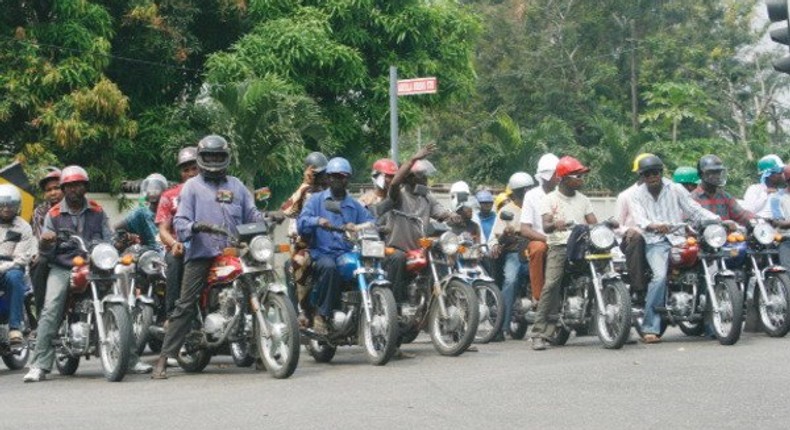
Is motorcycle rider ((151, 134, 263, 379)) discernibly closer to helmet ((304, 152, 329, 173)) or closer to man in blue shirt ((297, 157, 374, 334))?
man in blue shirt ((297, 157, 374, 334))

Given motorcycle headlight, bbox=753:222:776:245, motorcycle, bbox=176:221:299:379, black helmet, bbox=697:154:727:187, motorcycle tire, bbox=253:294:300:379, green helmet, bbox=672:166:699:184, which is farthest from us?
green helmet, bbox=672:166:699:184

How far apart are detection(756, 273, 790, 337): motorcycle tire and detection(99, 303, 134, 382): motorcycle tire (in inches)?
238

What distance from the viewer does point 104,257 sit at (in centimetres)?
1214

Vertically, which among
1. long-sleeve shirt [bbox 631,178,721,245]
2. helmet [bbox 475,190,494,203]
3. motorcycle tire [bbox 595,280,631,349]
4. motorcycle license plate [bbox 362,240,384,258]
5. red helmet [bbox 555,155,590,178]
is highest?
red helmet [bbox 555,155,590,178]

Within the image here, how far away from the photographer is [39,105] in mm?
25312

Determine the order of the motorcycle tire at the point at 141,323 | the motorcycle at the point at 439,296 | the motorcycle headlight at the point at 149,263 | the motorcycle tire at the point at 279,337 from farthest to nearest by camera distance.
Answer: the motorcycle headlight at the point at 149,263, the motorcycle tire at the point at 141,323, the motorcycle at the point at 439,296, the motorcycle tire at the point at 279,337

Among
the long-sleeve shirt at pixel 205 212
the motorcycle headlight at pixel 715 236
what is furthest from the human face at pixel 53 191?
the motorcycle headlight at pixel 715 236

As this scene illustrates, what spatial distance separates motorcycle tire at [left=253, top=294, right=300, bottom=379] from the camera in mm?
11141

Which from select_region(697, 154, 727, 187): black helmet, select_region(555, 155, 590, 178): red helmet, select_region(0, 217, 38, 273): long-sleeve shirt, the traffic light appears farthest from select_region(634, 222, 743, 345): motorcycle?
select_region(0, 217, 38, 273): long-sleeve shirt

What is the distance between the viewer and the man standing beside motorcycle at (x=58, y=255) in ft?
40.5

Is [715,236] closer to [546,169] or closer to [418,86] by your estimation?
[546,169]

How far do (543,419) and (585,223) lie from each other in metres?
5.42

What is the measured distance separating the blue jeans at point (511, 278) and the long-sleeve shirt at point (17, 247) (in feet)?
16.4

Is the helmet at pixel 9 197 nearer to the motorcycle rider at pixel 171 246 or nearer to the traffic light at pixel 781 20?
the motorcycle rider at pixel 171 246
